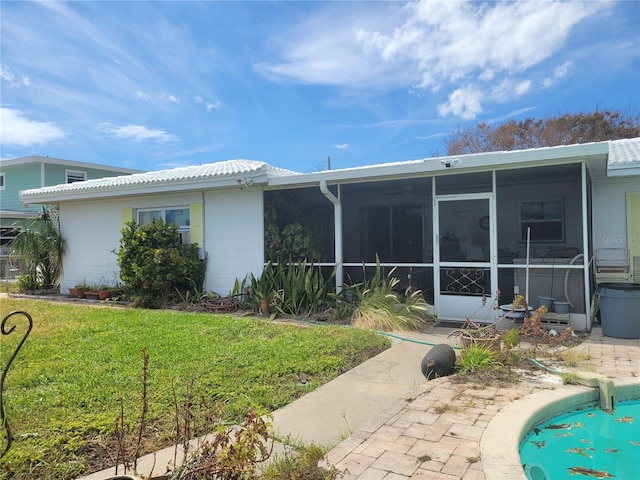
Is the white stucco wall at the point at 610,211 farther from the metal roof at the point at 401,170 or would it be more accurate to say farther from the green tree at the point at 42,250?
the green tree at the point at 42,250

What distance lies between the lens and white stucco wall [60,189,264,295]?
380 inches

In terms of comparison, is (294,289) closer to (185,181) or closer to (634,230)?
(185,181)

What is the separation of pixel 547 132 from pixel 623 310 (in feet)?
56.9

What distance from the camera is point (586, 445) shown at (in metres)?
3.61

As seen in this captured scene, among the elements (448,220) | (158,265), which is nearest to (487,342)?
(448,220)

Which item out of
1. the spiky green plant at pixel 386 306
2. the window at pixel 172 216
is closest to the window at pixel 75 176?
the window at pixel 172 216

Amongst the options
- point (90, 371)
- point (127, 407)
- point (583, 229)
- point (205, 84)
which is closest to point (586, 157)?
point (583, 229)

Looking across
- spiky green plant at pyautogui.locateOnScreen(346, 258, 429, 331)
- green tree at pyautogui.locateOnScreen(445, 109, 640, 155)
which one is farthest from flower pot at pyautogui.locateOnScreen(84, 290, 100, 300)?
green tree at pyautogui.locateOnScreen(445, 109, 640, 155)

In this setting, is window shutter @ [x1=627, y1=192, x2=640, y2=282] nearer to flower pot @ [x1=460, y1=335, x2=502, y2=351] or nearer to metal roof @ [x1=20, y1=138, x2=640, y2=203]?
metal roof @ [x1=20, y1=138, x2=640, y2=203]

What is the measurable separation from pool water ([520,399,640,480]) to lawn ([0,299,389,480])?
2.09m

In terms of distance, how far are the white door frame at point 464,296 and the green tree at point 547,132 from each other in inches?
619

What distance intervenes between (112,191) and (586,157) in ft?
Result: 33.5

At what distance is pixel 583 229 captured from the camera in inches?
267

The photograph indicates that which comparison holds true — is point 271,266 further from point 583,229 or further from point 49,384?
point 583,229
